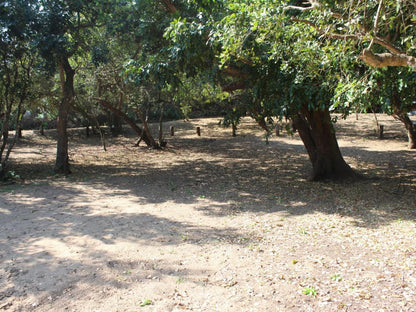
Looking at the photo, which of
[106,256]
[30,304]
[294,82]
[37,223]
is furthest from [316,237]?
[37,223]

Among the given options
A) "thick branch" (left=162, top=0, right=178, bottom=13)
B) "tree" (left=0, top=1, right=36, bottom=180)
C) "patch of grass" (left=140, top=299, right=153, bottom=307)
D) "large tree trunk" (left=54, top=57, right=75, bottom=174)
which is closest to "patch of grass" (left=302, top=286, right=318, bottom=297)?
"patch of grass" (left=140, top=299, right=153, bottom=307)

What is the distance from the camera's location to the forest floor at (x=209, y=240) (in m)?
3.57

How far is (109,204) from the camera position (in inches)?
287

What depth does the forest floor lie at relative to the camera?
357 cm

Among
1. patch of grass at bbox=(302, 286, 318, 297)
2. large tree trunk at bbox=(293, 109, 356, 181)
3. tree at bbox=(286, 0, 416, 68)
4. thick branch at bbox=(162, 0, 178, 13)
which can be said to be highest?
thick branch at bbox=(162, 0, 178, 13)

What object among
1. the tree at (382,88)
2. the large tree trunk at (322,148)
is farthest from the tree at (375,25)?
the large tree trunk at (322,148)

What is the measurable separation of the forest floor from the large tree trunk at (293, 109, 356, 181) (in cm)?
45

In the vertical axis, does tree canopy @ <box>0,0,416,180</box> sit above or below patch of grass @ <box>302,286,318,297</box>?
above

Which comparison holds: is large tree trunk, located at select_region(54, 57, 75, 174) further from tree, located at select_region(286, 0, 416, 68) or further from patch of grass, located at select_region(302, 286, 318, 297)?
patch of grass, located at select_region(302, 286, 318, 297)

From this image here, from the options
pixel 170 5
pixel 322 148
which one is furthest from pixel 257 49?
pixel 322 148

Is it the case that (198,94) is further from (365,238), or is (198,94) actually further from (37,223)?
(365,238)

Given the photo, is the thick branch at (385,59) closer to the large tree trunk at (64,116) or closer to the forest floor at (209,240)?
the forest floor at (209,240)

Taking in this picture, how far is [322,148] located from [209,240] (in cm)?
488

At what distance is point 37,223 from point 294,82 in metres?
5.29
